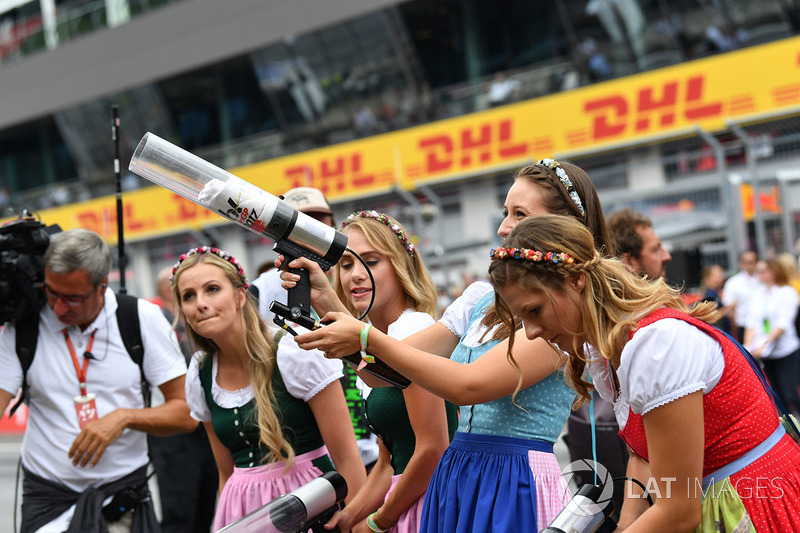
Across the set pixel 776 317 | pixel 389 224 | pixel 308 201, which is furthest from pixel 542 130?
pixel 389 224

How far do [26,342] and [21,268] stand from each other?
13.0 inches

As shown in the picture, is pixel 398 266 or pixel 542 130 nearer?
pixel 398 266

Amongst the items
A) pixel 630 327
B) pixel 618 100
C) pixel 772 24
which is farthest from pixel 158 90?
pixel 630 327

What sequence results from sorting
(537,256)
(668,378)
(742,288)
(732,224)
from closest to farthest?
(668,378) → (537,256) → (742,288) → (732,224)

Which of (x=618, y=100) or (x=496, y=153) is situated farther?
(x=496, y=153)

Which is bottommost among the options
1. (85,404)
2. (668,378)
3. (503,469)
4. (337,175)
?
(503,469)

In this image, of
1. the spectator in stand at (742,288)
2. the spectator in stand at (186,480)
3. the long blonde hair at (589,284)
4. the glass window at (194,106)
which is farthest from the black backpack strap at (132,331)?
→ the glass window at (194,106)

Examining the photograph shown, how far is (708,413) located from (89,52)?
29166mm

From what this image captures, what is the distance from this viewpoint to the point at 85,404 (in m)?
3.76

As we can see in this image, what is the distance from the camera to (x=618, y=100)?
58.1 feet

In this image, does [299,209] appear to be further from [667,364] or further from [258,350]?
[667,364]

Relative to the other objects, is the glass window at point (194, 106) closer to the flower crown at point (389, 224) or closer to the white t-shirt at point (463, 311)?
the flower crown at point (389, 224)

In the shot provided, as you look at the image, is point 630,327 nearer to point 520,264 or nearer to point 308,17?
point 520,264

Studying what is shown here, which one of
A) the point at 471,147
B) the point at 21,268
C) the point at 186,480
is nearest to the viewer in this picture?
the point at 21,268
